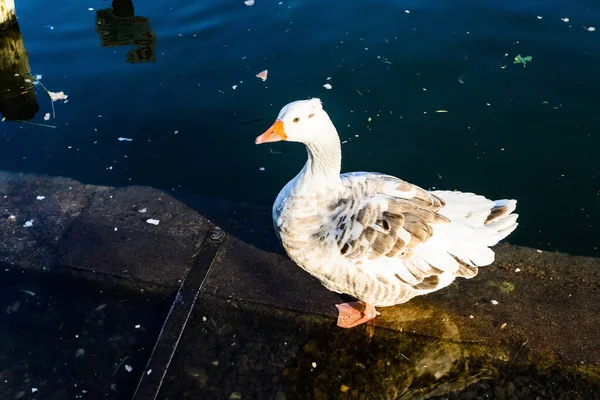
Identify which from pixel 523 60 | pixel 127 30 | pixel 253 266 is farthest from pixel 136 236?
pixel 523 60

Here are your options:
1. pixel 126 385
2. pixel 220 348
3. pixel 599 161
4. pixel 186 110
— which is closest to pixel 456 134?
pixel 599 161

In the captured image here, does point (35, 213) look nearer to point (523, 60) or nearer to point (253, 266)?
point (253, 266)

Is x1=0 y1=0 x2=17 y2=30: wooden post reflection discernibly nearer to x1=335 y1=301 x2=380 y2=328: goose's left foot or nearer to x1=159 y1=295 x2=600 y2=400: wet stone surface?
x1=159 y1=295 x2=600 y2=400: wet stone surface

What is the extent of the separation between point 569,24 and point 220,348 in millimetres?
6606

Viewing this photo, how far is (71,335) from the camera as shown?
4285 millimetres

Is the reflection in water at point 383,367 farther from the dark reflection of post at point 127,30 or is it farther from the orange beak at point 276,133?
the dark reflection of post at point 127,30

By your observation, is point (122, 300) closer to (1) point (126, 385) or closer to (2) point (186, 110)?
(1) point (126, 385)

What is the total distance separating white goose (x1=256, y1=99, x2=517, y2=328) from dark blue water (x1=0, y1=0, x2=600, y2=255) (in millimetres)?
1720

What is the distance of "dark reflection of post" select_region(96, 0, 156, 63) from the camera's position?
25.3 ft

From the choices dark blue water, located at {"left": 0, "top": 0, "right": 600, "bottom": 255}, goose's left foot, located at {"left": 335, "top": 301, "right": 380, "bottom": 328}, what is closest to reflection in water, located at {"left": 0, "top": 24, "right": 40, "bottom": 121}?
dark blue water, located at {"left": 0, "top": 0, "right": 600, "bottom": 255}

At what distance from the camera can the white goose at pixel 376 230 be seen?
3.76m

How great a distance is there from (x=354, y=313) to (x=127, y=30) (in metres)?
5.77

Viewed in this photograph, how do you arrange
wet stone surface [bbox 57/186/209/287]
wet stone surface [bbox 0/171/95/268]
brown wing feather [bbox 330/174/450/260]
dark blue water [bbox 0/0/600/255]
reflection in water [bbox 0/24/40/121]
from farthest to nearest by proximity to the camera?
reflection in water [bbox 0/24/40/121]
dark blue water [bbox 0/0/600/255]
wet stone surface [bbox 0/171/95/268]
wet stone surface [bbox 57/186/209/287]
brown wing feather [bbox 330/174/450/260]

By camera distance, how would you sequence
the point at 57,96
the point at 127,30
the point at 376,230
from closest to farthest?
the point at 376,230, the point at 57,96, the point at 127,30
